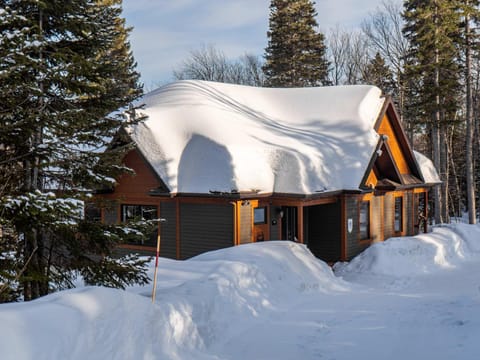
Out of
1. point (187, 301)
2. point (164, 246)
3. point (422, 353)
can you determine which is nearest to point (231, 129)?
point (164, 246)

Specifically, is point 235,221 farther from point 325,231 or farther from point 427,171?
point 427,171

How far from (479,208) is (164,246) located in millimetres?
32619

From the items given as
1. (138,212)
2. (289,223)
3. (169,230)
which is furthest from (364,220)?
(138,212)

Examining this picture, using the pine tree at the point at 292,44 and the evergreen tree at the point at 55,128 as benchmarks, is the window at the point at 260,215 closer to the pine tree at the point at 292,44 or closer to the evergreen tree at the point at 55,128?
the evergreen tree at the point at 55,128

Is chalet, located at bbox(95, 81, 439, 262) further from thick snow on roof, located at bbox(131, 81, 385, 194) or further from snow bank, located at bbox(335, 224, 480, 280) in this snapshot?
snow bank, located at bbox(335, 224, 480, 280)

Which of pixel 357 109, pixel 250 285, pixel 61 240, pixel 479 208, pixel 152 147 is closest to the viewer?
pixel 61 240

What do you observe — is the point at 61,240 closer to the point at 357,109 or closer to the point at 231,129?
the point at 231,129

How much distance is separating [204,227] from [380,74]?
27335 mm

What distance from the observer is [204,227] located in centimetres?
1508

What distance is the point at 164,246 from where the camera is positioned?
15742 millimetres

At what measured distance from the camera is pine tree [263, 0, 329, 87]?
40469mm

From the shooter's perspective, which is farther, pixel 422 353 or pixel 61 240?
pixel 61 240

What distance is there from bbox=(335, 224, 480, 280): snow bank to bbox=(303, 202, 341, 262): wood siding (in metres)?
0.86

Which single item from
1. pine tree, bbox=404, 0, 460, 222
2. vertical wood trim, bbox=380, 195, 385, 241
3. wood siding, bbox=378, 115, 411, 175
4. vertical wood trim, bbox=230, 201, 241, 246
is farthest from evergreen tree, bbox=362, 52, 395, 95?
vertical wood trim, bbox=230, 201, 241, 246
